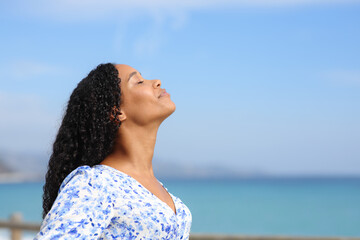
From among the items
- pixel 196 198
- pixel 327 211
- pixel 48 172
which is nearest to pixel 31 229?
pixel 48 172

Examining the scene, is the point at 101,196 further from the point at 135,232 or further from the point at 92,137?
the point at 92,137

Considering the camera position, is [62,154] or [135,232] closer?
Answer: [135,232]

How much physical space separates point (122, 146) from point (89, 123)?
0.15 m

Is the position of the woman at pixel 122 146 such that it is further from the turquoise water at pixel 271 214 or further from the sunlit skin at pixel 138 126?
the turquoise water at pixel 271 214

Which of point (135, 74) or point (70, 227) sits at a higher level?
point (135, 74)

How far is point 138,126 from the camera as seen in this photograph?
2145 mm

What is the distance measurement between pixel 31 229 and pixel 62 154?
5.15 m

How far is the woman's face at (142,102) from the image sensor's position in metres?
2.12

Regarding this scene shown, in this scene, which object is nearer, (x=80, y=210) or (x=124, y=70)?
(x=80, y=210)

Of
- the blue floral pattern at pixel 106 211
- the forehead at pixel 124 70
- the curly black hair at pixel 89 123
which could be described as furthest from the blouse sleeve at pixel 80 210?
the forehead at pixel 124 70

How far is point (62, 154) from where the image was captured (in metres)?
2.15

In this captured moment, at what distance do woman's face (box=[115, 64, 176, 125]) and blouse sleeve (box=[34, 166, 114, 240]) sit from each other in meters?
0.30

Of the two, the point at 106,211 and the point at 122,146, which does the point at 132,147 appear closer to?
the point at 122,146

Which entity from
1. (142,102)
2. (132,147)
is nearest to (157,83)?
(142,102)
